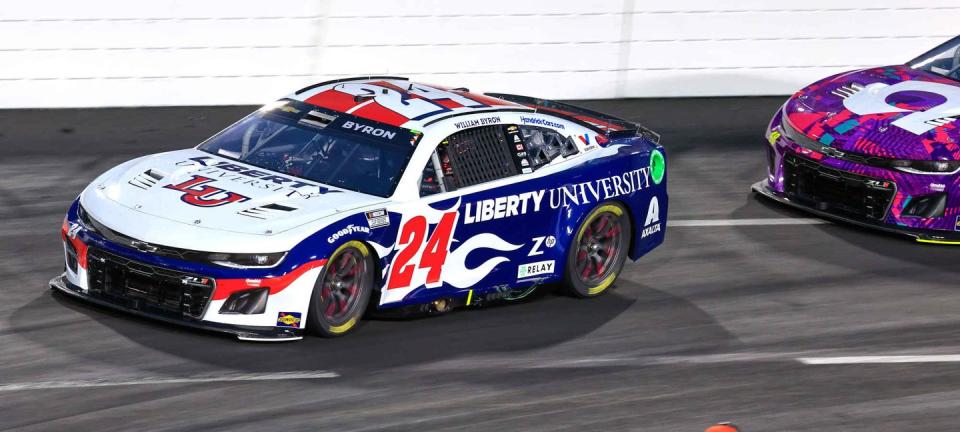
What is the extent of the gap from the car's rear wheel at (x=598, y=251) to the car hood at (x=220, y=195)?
64.1 inches

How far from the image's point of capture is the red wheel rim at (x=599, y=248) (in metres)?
9.75

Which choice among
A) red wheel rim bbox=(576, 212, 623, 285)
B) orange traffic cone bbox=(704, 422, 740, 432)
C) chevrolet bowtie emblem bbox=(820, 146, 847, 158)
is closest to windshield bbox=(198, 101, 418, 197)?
red wheel rim bbox=(576, 212, 623, 285)

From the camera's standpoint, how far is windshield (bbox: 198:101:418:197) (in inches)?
347

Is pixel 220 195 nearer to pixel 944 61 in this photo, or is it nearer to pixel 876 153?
pixel 876 153

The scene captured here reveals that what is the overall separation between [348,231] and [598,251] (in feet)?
A: 7.31

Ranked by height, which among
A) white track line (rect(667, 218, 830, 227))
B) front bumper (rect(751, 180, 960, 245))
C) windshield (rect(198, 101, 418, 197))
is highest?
windshield (rect(198, 101, 418, 197))

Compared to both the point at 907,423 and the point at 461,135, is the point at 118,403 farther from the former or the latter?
the point at 907,423

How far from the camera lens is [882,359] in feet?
29.5

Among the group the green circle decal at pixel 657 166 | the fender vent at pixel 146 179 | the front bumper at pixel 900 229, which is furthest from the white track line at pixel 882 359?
the fender vent at pixel 146 179

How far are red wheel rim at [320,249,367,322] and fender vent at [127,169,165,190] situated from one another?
1202 millimetres

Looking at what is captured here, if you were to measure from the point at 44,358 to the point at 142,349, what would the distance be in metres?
0.51

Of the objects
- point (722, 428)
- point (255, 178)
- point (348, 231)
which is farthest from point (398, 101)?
point (722, 428)

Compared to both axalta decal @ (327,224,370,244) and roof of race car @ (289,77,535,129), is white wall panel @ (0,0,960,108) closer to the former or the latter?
roof of race car @ (289,77,535,129)

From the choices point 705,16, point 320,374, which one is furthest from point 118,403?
point 705,16
